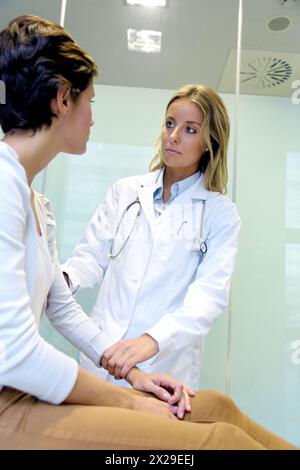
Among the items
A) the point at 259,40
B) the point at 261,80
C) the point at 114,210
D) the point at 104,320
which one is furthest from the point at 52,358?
the point at 259,40

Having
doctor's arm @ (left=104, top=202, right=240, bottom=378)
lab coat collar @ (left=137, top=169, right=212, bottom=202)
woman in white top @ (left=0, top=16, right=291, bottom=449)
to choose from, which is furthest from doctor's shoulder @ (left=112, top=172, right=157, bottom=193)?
woman in white top @ (left=0, top=16, right=291, bottom=449)

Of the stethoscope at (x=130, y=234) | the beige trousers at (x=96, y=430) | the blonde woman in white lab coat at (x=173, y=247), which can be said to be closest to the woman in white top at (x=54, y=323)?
the beige trousers at (x=96, y=430)

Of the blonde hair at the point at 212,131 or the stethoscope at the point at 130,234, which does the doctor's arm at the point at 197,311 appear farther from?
the blonde hair at the point at 212,131

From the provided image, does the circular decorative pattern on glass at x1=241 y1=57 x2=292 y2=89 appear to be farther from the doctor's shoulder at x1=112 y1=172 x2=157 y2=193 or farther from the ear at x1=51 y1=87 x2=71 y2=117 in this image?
the ear at x1=51 y1=87 x2=71 y2=117

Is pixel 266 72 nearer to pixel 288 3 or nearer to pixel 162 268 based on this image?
pixel 288 3

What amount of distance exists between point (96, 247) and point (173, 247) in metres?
0.29

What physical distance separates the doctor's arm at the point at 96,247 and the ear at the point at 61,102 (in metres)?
0.64

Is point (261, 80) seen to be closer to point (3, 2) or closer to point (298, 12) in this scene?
point (298, 12)

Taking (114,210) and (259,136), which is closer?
(114,210)

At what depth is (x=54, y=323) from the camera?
1.04m

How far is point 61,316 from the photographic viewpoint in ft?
3.40

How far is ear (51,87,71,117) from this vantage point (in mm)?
825

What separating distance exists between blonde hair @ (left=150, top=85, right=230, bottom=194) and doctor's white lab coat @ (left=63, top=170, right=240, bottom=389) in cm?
6

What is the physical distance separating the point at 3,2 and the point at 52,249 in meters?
1.71
